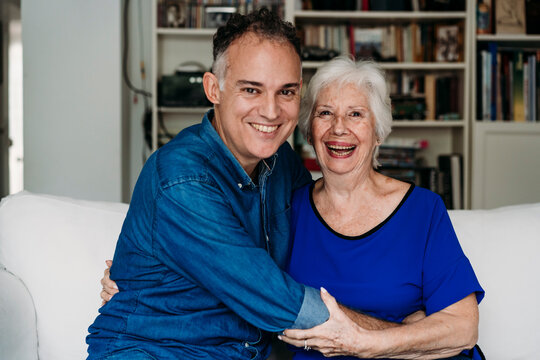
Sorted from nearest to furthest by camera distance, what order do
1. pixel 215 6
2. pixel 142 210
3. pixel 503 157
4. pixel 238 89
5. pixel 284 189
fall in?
A: pixel 142 210, pixel 238 89, pixel 284 189, pixel 503 157, pixel 215 6

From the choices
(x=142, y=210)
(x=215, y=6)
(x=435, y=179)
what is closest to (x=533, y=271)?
(x=142, y=210)

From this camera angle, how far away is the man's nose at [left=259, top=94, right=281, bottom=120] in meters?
1.45

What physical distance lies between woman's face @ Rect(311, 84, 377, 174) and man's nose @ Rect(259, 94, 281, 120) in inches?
9.9

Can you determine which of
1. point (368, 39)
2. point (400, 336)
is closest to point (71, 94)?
point (368, 39)

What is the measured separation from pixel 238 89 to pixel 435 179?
2.63m

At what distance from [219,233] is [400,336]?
1.61 feet

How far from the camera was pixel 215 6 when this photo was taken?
3.94 m

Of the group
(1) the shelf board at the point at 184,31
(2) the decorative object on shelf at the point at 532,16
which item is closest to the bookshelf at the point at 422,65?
(2) the decorative object on shelf at the point at 532,16

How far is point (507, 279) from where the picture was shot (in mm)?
1735

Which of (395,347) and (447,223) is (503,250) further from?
(395,347)

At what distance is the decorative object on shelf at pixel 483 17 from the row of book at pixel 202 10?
1254 mm

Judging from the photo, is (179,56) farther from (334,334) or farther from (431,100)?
(334,334)

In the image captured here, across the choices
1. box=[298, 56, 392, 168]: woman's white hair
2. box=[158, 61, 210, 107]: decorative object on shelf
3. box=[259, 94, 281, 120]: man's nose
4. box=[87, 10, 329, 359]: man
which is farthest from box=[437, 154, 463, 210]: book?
box=[259, 94, 281, 120]: man's nose

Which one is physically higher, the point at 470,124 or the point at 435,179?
the point at 470,124
